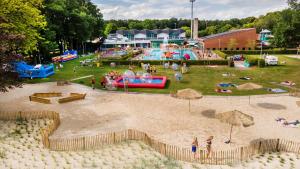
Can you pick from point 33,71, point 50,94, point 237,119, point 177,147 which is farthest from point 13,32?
point 237,119

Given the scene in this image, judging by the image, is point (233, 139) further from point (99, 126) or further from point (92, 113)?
point (92, 113)

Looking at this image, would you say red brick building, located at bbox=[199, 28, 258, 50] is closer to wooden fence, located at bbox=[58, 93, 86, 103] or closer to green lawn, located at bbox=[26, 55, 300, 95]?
green lawn, located at bbox=[26, 55, 300, 95]

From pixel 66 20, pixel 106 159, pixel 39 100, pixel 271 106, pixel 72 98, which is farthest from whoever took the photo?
pixel 66 20

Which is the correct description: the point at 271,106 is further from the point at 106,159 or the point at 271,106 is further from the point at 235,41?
the point at 235,41

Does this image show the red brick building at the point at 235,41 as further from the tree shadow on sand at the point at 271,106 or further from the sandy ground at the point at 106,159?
the sandy ground at the point at 106,159

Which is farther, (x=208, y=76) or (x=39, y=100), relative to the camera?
(x=208, y=76)

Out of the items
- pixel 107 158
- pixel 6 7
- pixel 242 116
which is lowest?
pixel 107 158

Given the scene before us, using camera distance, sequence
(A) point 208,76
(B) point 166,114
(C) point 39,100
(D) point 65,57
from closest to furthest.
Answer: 1. (B) point 166,114
2. (C) point 39,100
3. (A) point 208,76
4. (D) point 65,57

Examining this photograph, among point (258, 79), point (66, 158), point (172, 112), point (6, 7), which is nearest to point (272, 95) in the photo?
point (258, 79)
